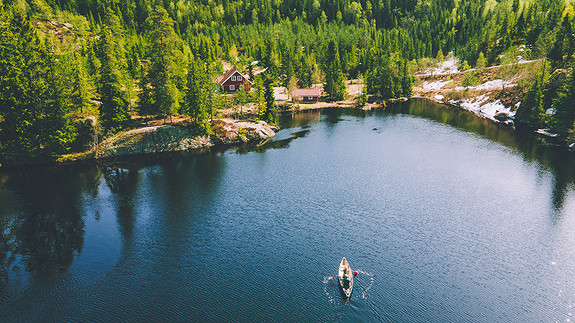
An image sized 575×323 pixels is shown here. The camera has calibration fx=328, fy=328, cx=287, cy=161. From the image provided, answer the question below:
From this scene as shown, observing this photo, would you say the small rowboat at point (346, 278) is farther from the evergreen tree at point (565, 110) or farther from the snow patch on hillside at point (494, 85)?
the snow patch on hillside at point (494, 85)

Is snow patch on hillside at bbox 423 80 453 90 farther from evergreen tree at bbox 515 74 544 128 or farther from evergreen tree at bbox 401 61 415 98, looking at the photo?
evergreen tree at bbox 515 74 544 128

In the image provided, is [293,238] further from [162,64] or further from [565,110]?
[565,110]

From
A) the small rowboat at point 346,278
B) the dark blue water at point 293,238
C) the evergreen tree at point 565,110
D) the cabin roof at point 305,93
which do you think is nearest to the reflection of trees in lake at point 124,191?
the dark blue water at point 293,238

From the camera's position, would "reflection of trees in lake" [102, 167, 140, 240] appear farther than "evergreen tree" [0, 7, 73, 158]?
No

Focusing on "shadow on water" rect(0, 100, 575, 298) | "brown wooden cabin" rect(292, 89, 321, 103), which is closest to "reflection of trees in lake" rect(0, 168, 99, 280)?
"shadow on water" rect(0, 100, 575, 298)

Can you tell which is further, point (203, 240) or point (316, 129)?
point (316, 129)

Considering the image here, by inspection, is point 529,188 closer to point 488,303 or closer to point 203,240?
point 488,303

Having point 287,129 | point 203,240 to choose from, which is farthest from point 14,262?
point 287,129
